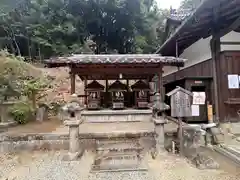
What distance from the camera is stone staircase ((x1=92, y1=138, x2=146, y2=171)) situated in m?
4.57

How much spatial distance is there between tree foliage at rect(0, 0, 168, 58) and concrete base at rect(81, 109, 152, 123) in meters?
12.3

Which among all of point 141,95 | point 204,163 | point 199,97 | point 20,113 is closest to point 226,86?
point 199,97

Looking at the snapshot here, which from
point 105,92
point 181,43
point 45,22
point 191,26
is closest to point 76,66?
point 105,92

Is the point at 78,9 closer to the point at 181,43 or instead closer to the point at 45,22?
the point at 45,22

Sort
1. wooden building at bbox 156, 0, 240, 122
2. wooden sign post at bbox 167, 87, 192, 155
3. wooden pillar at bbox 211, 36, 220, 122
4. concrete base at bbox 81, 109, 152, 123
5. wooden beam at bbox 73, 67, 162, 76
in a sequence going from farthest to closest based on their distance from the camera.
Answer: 1. concrete base at bbox 81, 109, 152, 123
2. wooden beam at bbox 73, 67, 162, 76
3. wooden pillar at bbox 211, 36, 220, 122
4. wooden building at bbox 156, 0, 240, 122
5. wooden sign post at bbox 167, 87, 192, 155

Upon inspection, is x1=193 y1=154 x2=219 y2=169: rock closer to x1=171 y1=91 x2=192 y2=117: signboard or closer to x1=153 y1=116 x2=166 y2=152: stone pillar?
x1=153 y1=116 x2=166 y2=152: stone pillar

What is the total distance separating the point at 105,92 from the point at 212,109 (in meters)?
4.93

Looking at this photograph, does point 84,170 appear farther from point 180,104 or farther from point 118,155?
point 180,104

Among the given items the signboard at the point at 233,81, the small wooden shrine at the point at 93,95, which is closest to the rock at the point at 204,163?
the signboard at the point at 233,81

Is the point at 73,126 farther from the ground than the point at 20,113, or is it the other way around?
the point at 20,113

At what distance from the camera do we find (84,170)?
449 centimetres

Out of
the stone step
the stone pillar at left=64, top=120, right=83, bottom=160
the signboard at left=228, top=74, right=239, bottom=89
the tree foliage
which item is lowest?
the stone step

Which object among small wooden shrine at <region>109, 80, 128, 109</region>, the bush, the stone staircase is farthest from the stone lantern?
the bush

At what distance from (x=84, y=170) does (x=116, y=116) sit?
4009 mm
